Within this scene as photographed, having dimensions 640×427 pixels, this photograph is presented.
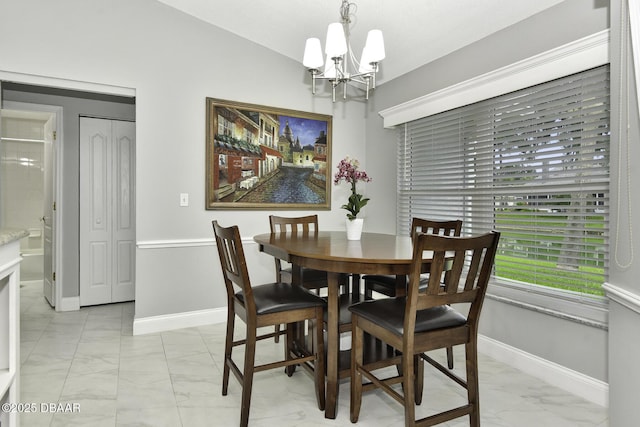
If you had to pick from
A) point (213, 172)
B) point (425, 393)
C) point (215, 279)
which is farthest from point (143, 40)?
point (425, 393)

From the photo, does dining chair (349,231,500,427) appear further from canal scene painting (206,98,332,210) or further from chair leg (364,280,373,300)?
canal scene painting (206,98,332,210)

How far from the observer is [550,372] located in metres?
2.33

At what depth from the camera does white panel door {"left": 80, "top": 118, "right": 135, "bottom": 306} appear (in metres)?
3.93

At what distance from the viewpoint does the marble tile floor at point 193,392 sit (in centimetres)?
192

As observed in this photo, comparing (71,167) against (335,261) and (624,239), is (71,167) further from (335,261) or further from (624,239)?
(624,239)

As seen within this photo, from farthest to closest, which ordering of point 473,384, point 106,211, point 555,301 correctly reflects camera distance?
1. point 106,211
2. point 555,301
3. point 473,384

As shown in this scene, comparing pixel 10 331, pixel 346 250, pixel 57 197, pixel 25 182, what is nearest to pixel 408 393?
pixel 346 250

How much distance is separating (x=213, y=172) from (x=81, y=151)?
1630mm

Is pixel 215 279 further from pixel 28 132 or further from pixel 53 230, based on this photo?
pixel 28 132

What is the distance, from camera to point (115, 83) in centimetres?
305

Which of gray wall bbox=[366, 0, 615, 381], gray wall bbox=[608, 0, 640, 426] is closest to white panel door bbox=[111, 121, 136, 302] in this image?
gray wall bbox=[366, 0, 615, 381]

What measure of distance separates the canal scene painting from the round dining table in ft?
4.42

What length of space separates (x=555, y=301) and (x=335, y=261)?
61.7 inches

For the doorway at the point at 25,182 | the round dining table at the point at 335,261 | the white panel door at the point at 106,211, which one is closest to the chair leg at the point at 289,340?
the round dining table at the point at 335,261
